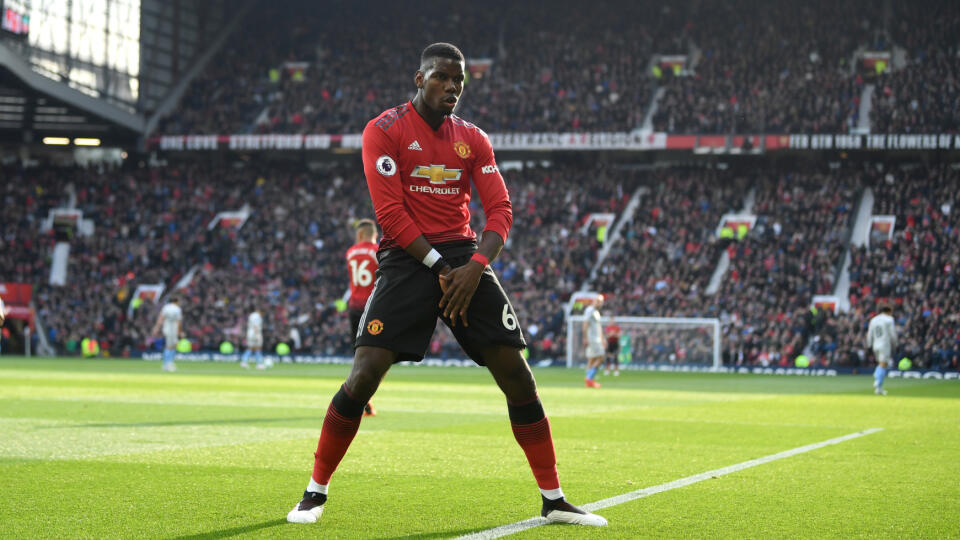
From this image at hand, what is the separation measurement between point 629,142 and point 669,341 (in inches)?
383

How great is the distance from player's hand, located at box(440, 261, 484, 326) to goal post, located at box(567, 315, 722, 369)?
32.0m

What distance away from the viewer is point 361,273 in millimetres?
14352

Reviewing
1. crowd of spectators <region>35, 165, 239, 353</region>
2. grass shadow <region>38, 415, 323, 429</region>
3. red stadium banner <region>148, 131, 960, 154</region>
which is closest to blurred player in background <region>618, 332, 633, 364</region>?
red stadium banner <region>148, 131, 960, 154</region>

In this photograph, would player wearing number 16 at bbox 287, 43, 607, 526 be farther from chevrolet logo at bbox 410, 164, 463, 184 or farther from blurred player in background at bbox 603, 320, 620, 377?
blurred player in background at bbox 603, 320, 620, 377

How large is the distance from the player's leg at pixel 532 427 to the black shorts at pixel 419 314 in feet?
0.29

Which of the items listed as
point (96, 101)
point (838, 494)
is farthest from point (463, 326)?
point (96, 101)

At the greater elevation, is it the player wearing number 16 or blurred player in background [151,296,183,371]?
the player wearing number 16

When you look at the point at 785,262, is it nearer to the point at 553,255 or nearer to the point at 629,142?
the point at 629,142

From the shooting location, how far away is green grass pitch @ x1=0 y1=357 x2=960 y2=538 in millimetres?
6234

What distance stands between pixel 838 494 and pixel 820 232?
3516cm

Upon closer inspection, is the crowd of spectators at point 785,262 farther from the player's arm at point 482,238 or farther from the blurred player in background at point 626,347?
the player's arm at point 482,238

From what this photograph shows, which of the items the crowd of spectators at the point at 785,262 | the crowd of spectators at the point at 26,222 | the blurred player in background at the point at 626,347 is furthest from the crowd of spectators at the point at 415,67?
the blurred player in background at the point at 626,347

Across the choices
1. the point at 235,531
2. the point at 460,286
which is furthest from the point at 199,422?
the point at 460,286

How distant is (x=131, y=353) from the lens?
4431 cm
